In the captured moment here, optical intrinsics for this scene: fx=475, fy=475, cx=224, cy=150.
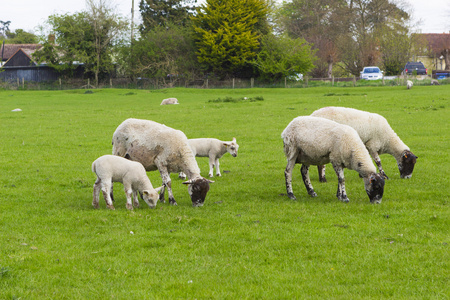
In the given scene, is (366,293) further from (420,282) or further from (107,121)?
(107,121)

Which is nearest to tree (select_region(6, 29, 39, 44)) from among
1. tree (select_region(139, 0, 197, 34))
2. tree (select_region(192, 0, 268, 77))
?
tree (select_region(139, 0, 197, 34))

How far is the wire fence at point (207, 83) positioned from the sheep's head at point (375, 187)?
135 feet

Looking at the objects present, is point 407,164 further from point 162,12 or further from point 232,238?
point 162,12

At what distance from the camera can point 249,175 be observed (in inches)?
557

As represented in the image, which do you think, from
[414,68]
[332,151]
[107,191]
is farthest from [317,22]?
[107,191]

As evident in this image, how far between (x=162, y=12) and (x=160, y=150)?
65.7 m

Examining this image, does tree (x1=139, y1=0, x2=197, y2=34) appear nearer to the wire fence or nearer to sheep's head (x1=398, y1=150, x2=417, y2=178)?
the wire fence

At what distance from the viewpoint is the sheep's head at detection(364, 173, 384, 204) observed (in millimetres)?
10062

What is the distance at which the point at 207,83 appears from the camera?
58.8 meters

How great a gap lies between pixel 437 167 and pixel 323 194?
4996mm

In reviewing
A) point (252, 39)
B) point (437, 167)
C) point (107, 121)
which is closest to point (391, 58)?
point (252, 39)

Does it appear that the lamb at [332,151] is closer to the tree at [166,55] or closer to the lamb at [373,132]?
the lamb at [373,132]

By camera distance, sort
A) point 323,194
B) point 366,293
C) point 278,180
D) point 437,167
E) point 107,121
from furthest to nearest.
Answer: point 107,121 < point 437,167 < point 278,180 < point 323,194 < point 366,293

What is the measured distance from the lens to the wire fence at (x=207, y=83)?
5119 centimetres
